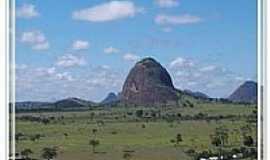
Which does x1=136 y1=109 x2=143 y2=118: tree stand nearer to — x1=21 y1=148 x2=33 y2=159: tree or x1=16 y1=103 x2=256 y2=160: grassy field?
x1=16 y1=103 x2=256 y2=160: grassy field

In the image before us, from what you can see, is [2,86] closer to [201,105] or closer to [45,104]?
[45,104]

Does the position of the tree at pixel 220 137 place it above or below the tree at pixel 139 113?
below

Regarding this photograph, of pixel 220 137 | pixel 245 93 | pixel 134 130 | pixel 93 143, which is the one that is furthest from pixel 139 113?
pixel 245 93

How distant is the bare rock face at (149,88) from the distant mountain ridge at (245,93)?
0.86 ft

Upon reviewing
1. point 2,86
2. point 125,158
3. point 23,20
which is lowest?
point 125,158

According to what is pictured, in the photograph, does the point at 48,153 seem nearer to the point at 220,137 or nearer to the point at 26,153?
the point at 26,153

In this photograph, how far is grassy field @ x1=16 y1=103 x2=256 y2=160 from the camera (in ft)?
7.06

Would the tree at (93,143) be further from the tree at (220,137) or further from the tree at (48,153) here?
the tree at (220,137)

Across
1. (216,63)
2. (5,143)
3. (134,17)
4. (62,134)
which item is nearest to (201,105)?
(216,63)

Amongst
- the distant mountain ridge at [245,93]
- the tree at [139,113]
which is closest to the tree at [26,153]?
the tree at [139,113]

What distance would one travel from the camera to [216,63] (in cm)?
217

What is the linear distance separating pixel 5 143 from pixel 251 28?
119 cm

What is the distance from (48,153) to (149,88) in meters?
0.53

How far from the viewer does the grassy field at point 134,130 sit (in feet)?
7.06
